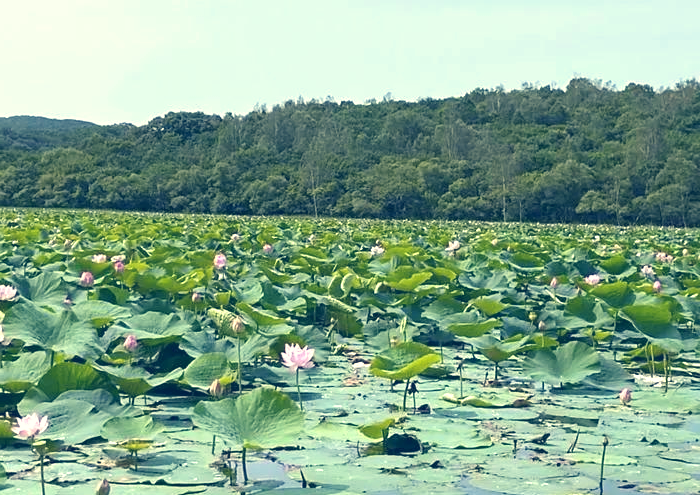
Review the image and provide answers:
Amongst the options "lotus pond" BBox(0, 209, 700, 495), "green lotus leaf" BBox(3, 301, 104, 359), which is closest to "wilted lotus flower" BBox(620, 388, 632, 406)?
"lotus pond" BBox(0, 209, 700, 495)

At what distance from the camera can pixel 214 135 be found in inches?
2419

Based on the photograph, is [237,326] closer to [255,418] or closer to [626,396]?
[255,418]

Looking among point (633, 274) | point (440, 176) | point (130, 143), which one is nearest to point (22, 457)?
point (633, 274)

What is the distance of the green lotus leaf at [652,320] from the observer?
151 inches

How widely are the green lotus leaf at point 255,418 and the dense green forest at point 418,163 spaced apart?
113 ft

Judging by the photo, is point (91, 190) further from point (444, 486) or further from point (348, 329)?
point (444, 486)

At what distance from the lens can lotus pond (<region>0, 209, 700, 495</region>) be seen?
7.92 feet

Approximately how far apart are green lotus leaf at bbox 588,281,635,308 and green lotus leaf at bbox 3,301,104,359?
2455mm

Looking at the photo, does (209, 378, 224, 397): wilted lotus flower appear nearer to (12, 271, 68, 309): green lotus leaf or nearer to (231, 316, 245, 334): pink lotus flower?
(231, 316, 245, 334): pink lotus flower

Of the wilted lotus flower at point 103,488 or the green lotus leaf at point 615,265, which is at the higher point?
the green lotus leaf at point 615,265

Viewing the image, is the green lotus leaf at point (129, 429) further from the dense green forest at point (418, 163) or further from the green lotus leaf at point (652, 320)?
the dense green forest at point (418, 163)

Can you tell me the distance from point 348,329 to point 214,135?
2269 inches

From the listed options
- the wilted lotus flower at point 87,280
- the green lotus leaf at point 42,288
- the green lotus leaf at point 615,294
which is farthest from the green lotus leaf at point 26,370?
the green lotus leaf at point 615,294

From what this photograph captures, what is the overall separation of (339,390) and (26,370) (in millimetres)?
1134
